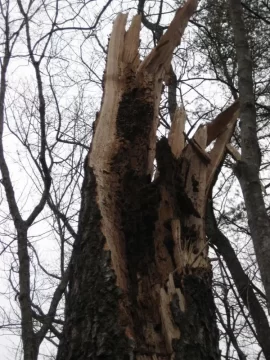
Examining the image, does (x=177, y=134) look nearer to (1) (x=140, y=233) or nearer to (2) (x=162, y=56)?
(2) (x=162, y=56)

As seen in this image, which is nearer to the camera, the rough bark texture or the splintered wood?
the splintered wood

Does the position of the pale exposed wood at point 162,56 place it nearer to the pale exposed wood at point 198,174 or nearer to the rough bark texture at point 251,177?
the pale exposed wood at point 198,174

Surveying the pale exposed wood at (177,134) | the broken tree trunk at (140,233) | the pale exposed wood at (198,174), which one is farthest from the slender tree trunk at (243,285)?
the broken tree trunk at (140,233)

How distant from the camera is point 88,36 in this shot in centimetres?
574

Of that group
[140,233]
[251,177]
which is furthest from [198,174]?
[251,177]

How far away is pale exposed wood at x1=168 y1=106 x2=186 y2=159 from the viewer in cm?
266

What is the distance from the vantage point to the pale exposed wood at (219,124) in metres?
2.88

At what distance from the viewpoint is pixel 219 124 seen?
9.65 feet

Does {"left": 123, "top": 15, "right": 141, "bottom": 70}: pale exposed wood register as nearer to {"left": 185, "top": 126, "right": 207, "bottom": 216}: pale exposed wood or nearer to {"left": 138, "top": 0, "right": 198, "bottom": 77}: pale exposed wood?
{"left": 138, "top": 0, "right": 198, "bottom": 77}: pale exposed wood

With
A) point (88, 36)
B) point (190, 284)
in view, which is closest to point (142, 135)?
point (190, 284)

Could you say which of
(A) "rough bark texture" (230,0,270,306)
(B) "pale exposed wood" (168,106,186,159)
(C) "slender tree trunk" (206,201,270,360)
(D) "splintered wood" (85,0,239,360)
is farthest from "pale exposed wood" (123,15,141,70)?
(C) "slender tree trunk" (206,201,270,360)

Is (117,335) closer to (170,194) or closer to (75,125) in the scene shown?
(170,194)

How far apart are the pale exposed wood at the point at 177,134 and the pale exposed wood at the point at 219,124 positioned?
17 centimetres

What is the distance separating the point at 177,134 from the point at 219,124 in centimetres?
35
